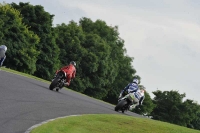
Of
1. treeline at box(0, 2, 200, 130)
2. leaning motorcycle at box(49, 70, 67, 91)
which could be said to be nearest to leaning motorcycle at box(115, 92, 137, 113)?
leaning motorcycle at box(49, 70, 67, 91)

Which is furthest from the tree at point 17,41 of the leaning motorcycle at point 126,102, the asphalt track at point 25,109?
the asphalt track at point 25,109

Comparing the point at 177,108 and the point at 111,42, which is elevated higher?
the point at 111,42

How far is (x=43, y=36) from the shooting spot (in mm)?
69188

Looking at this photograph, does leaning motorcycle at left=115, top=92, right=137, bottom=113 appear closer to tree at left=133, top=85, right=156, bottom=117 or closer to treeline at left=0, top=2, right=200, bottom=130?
treeline at left=0, top=2, right=200, bottom=130

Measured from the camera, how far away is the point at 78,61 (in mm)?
77000

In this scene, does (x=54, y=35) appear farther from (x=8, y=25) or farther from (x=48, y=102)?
(x=48, y=102)

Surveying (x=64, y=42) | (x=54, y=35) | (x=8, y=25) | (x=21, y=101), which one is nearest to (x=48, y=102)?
(x=21, y=101)

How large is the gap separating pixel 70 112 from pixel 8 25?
47.7 metres

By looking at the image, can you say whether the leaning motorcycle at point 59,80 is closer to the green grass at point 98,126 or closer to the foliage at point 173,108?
the green grass at point 98,126

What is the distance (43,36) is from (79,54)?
10.5m

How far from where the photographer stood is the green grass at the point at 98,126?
12219 millimetres

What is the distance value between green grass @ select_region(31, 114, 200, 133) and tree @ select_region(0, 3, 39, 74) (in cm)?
4409

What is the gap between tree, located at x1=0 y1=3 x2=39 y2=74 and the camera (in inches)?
2393

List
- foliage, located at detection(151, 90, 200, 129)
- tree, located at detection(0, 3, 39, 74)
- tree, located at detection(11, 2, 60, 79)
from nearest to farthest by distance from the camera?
tree, located at detection(0, 3, 39, 74)
tree, located at detection(11, 2, 60, 79)
foliage, located at detection(151, 90, 200, 129)
